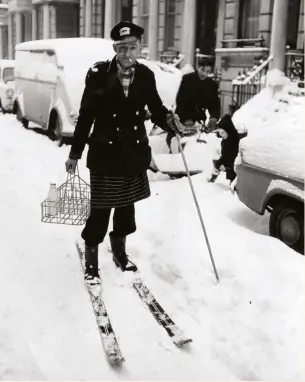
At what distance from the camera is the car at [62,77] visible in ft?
30.7

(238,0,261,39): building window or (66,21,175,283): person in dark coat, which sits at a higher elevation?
(238,0,261,39): building window

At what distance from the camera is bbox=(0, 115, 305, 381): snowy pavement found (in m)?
3.26

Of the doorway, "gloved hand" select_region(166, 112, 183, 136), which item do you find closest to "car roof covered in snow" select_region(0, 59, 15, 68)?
the doorway

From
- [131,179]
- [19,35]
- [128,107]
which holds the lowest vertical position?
[131,179]

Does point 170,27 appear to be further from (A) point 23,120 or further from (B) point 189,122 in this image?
(B) point 189,122

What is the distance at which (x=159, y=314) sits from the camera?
12.7 feet

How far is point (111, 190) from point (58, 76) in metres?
6.38

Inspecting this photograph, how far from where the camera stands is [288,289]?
3857 millimetres

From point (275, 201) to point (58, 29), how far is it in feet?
21.9

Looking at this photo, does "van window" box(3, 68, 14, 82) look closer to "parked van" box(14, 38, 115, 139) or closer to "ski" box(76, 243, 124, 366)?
"parked van" box(14, 38, 115, 139)

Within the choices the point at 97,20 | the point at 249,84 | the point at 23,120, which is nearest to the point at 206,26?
the point at 249,84

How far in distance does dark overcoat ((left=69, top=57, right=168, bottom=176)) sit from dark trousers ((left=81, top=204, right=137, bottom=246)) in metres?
0.37

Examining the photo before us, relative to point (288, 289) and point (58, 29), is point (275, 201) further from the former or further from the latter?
point (58, 29)

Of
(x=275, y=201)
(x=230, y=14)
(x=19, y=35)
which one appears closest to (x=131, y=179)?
(x=275, y=201)
